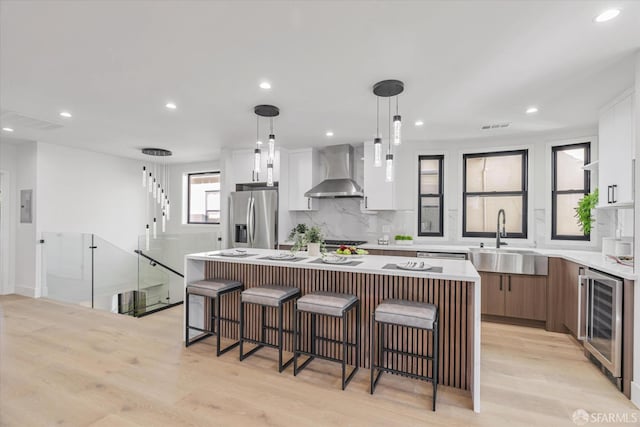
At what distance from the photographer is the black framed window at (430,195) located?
497 cm

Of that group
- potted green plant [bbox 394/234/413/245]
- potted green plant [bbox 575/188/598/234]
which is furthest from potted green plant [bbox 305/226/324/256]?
potted green plant [bbox 575/188/598/234]

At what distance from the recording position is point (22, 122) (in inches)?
155

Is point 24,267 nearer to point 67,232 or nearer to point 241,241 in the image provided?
point 67,232

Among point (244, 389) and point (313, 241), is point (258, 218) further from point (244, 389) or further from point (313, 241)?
point (244, 389)

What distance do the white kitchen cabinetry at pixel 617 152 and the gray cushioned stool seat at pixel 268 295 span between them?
10.4 feet

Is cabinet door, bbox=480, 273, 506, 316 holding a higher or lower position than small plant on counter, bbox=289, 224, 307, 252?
lower

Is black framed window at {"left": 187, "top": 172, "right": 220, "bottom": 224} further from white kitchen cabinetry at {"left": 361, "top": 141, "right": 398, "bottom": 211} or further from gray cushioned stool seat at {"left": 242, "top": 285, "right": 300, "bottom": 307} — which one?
gray cushioned stool seat at {"left": 242, "top": 285, "right": 300, "bottom": 307}

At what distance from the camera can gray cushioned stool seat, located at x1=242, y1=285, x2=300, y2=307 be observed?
2699 mm

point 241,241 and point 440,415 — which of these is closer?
point 440,415

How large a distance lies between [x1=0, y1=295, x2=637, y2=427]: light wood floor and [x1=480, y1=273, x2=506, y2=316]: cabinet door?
0.52 metres

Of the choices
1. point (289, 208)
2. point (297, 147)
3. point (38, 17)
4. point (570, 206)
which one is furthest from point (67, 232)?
point (570, 206)

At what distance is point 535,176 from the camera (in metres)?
4.39

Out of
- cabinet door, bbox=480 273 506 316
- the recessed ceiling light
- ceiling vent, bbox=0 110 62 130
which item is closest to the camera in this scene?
the recessed ceiling light

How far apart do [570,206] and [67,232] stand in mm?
8052
